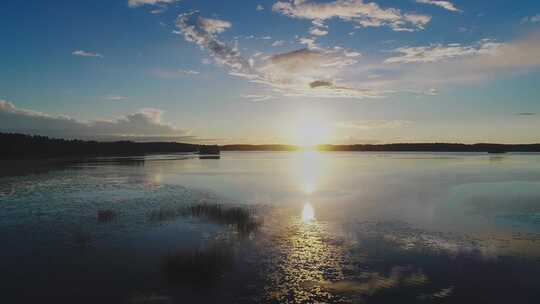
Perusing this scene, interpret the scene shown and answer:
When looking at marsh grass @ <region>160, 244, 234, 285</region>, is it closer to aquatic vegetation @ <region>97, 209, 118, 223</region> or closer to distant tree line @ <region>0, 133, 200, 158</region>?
aquatic vegetation @ <region>97, 209, 118, 223</region>

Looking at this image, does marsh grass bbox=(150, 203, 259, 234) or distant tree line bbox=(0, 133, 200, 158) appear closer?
marsh grass bbox=(150, 203, 259, 234)

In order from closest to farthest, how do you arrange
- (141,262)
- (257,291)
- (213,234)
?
(257,291), (141,262), (213,234)

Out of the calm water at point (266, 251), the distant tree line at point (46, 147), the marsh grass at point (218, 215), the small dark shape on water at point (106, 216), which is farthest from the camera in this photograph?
the distant tree line at point (46, 147)

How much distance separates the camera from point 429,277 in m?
14.5

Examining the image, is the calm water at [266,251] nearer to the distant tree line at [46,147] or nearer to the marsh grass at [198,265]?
the marsh grass at [198,265]

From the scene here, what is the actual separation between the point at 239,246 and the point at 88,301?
26.7 feet

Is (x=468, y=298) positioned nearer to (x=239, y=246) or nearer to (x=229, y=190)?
(x=239, y=246)

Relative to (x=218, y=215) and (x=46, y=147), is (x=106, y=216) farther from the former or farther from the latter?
(x=46, y=147)

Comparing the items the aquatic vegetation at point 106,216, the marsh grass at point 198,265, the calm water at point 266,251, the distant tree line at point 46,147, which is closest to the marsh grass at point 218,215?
the calm water at point 266,251

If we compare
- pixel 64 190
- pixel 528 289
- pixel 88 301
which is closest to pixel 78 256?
pixel 88 301

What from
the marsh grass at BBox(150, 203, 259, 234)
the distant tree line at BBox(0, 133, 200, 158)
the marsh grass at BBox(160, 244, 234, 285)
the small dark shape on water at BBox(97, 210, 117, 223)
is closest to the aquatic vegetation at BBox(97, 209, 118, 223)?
the small dark shape on water at BBox(97, 210, 117, 223)

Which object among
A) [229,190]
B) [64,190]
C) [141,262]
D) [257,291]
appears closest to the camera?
[257,291]

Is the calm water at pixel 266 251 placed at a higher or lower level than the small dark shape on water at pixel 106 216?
lower

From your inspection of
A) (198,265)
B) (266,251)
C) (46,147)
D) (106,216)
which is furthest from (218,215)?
(46,147)
